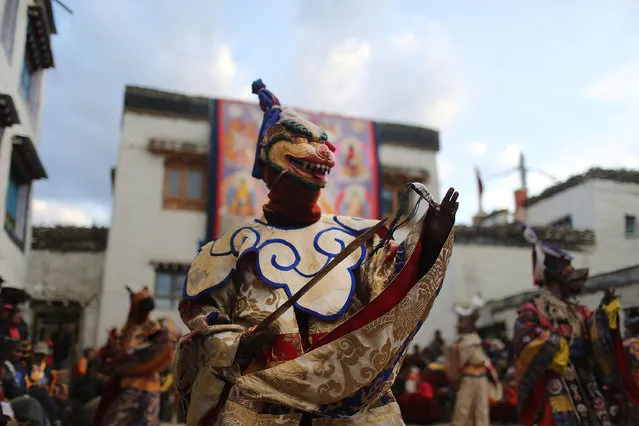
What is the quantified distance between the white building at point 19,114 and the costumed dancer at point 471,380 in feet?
26.9

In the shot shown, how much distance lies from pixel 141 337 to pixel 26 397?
1.20 metres

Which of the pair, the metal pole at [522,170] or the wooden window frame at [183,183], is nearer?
the wooden window frame at [183,183]

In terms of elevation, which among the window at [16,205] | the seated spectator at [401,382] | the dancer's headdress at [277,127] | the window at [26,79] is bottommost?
the seated spectator at [401,382]

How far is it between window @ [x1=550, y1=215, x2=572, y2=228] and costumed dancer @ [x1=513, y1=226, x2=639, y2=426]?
18.3 metres

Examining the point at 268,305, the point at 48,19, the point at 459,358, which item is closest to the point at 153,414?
the point at 268,305

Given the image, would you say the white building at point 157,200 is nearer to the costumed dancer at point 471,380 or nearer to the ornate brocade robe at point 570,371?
the costumed dancer at point 471,380

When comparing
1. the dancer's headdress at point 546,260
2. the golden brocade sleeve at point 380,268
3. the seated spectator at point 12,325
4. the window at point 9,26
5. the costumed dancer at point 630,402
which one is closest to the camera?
the golden brocade sleeve at point 380,268

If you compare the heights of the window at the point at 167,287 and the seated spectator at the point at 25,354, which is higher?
the window at the point at 167,287

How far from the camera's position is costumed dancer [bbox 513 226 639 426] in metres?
5.08

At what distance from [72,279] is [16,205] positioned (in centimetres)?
277

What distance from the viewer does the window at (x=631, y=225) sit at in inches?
856

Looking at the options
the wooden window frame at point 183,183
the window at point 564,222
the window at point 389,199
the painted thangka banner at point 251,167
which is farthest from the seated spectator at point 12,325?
the window at point 564,222

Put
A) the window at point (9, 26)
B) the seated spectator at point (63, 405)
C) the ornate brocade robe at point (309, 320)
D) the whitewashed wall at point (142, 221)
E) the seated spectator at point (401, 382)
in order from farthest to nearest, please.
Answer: the whitewashed wall at point (142, 221)
the seated spectator at point (401, 382)
the window at point (9, 26)
the seated spectator at point (63, 405)
the ornate brocade robe at point (309, 320)

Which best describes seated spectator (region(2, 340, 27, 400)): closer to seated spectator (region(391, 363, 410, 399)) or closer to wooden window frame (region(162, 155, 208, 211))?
seated spectator (region(391, 363, 410, 399))
